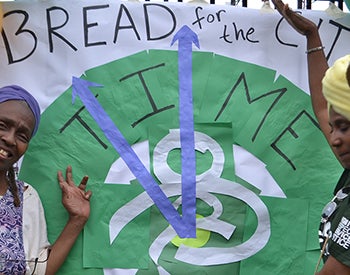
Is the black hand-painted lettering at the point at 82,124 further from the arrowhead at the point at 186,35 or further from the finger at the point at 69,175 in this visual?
the arrowhead at the point at 186,35

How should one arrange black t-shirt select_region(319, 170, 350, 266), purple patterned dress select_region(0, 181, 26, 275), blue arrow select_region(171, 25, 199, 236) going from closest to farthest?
black t-shirt select_region(319, 170, 350, 266)
purple patterned dress select_region(0, 181, 26, 275)
blue arrow select_region(171, 25, 199, 236)

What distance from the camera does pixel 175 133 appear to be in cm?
176

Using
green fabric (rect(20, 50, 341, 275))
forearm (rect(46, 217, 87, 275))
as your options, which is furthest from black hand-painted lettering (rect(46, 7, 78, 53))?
forearm (rect(46, 217, 87, 275))

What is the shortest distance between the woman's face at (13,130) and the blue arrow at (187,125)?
16.6 inches

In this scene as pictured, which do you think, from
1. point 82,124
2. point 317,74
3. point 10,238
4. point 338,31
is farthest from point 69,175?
point 338,31

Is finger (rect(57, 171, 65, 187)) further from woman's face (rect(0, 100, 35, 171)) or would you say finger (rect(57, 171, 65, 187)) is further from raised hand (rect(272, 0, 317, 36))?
raised hand (rect(272, 0, 317, 36))

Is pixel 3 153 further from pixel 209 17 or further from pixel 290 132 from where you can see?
pixel 290 132

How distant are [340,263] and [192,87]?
70cm

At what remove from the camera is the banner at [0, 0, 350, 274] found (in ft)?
5.65

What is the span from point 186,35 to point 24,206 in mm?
639

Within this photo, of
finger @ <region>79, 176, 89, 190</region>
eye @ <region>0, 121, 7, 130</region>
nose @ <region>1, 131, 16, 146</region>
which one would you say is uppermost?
eye @ <region>0, 121, 7, 130</region>

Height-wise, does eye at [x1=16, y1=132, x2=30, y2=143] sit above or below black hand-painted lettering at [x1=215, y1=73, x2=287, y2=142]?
above

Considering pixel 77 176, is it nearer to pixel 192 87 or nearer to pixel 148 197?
pixel 148 197

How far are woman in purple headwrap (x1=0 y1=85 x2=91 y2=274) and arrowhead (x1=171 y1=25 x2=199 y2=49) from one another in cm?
44
